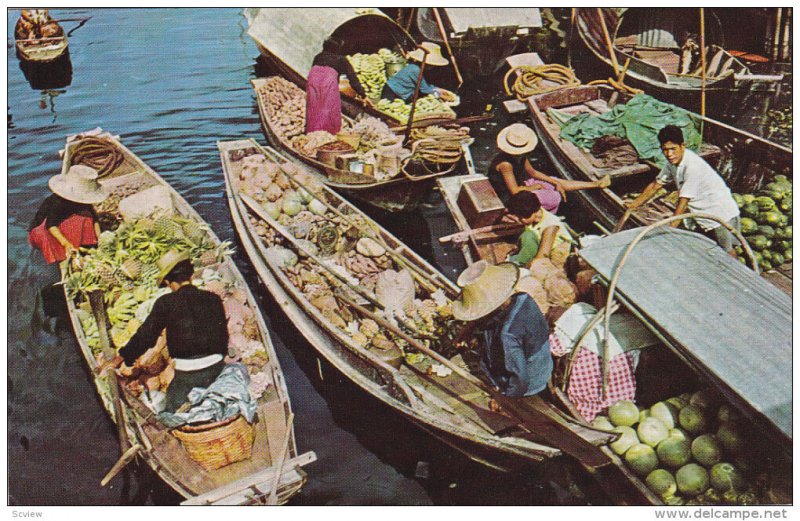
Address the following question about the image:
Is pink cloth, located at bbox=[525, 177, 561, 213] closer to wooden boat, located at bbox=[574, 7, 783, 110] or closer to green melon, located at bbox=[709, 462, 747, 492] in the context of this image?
green melon, located at bbox=[709, 462, 747, 492]

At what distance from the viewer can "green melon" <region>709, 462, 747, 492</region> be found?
4898mm

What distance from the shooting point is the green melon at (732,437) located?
197 inches

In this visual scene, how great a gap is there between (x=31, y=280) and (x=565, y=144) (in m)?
9.53

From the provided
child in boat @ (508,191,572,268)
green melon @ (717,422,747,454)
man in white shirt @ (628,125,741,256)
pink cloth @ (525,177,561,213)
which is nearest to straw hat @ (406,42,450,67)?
pink cloth @ (525,177,561,213)

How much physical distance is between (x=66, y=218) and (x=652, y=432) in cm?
743

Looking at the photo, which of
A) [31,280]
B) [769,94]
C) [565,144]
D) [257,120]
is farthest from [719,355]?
[769,94]

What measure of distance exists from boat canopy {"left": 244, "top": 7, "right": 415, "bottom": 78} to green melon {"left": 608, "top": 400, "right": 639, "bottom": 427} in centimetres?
1136

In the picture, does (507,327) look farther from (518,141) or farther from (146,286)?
(518,141)

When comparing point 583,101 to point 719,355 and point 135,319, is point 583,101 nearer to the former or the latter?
point 719,355

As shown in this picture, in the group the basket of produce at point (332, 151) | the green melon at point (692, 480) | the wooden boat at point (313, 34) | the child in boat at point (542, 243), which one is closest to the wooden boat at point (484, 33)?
the wooden boat at point (313, 34)

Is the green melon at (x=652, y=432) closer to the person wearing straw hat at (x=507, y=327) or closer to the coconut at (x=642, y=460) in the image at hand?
the coconut at (x=642, y=460)

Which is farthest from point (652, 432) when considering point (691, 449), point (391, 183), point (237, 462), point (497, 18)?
point (497, 18)

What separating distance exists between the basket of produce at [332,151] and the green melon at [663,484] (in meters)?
7.00

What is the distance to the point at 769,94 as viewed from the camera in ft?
52.6
